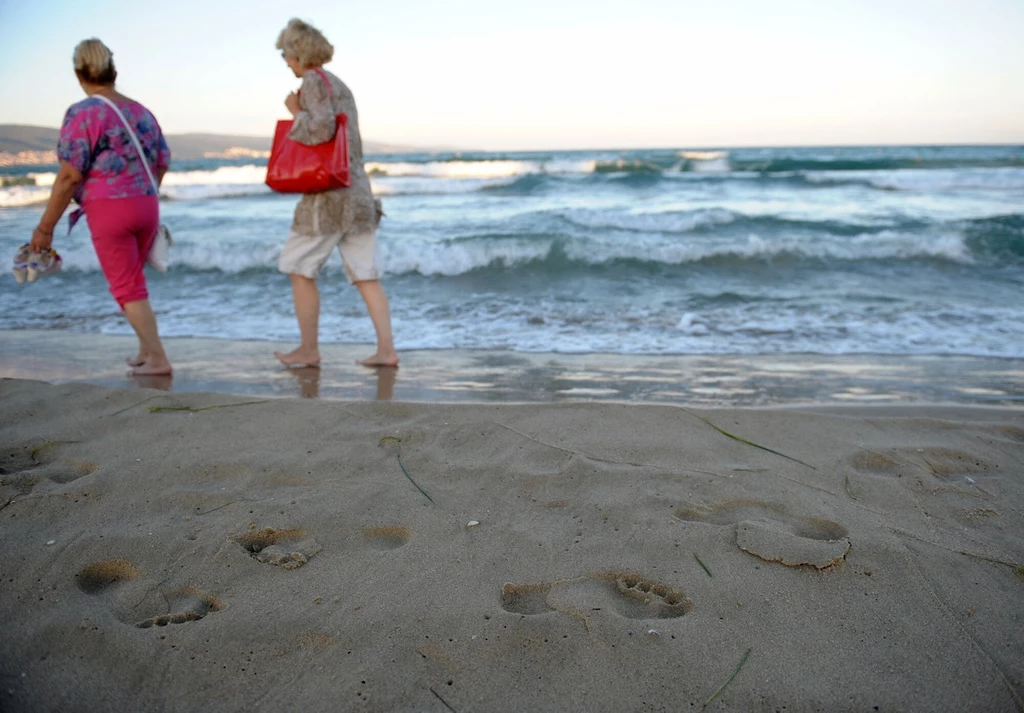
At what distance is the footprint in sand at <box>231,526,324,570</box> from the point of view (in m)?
1.82

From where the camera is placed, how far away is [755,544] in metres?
1.85

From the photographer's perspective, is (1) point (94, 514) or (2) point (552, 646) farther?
(1) point (94, 514)

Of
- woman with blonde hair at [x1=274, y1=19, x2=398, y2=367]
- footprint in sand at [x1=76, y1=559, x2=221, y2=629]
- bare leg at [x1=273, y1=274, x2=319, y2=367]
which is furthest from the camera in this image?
bare leg at [x1=273, y1=274, x2=319, y2=367]

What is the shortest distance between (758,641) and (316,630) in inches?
37.1

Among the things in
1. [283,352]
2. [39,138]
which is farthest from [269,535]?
[39,138]

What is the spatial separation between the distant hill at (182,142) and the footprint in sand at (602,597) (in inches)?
1234

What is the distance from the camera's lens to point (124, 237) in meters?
3.72

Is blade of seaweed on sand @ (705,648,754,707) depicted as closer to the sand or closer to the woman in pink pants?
the sand

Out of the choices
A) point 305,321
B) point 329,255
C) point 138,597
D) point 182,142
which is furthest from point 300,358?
point 182,142

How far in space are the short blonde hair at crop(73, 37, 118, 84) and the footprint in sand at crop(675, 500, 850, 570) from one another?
349 centimetres

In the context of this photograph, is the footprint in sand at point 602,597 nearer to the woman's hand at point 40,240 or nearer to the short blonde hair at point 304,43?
the short blonde hair at point 304,43

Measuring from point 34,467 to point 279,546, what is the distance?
1.08 metres

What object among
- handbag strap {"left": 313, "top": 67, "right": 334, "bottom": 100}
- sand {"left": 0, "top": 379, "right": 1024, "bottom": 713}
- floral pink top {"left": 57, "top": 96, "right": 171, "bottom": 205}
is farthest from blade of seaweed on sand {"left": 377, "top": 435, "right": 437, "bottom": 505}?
floral pink top {"left": 57, "top": 96, "right": 171, "bottom": 205}

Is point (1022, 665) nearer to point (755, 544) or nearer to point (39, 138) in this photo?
point (755, 544)
